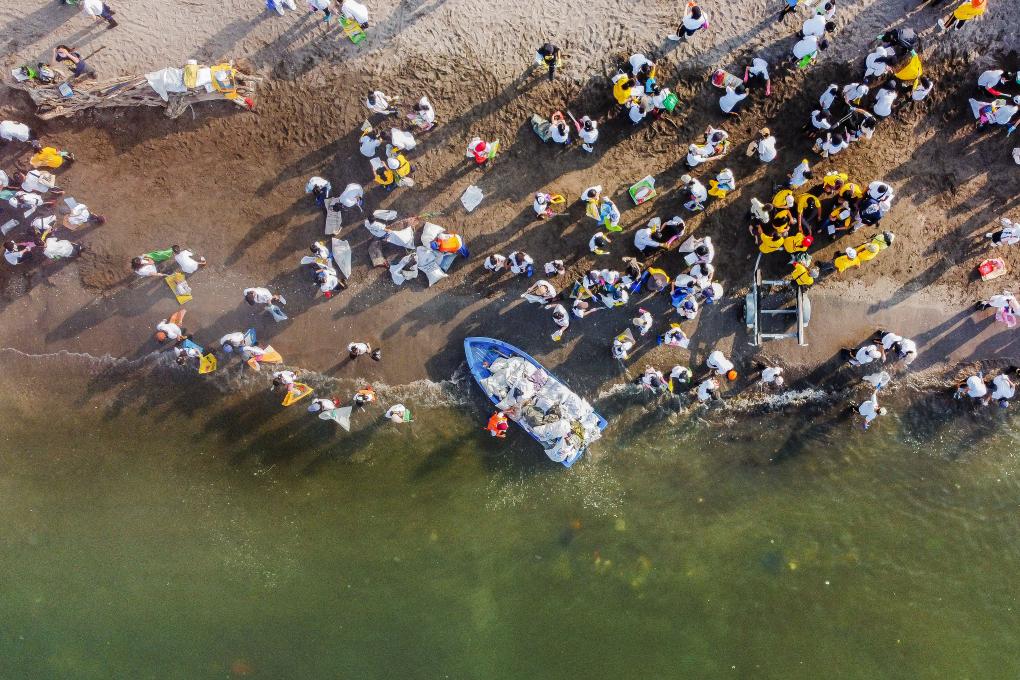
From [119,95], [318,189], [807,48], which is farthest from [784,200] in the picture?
[119,95]

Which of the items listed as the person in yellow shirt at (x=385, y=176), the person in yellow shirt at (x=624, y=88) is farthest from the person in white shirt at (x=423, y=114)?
the person in yellow shirt at (x=624, y=88)

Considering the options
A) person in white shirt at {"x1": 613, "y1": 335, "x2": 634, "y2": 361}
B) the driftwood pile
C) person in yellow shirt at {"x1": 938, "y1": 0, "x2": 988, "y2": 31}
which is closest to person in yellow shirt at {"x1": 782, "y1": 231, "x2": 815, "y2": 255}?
person in white shirt at {"x1": 613, "y1": 335, "x2": 634, "y2": 361}

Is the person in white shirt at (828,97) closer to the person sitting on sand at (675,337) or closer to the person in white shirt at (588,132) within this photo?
the person in white shirt at (588,132)

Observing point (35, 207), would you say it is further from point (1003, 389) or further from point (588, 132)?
point (1003, 389)

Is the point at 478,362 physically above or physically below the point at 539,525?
above

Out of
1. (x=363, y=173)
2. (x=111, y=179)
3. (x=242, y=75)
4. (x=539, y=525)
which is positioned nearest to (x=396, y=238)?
(x=363, y=173)

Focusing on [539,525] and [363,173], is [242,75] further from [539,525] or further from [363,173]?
[539,525]
